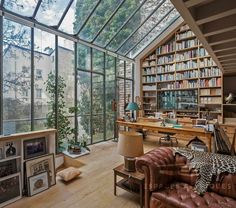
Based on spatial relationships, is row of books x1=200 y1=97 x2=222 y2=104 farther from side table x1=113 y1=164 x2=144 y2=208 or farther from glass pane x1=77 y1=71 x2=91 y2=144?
side table x1=113 y1=164 x2=144 y2=208

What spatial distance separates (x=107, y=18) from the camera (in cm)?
484

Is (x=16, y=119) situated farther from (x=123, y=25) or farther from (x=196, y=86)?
(x=196, y=86)

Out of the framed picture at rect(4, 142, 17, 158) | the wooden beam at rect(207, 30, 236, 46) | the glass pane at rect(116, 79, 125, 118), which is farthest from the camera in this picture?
the glass pane at rect(116, 79, 125, 118)

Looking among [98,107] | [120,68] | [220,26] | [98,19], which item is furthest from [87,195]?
[120,68]

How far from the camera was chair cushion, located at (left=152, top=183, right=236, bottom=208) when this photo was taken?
1.76 meters

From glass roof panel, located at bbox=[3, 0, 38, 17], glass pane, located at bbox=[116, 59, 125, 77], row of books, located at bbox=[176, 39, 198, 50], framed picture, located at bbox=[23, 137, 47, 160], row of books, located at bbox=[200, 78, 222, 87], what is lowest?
framed picture, located at bbox=[23, 137, 47, 160]

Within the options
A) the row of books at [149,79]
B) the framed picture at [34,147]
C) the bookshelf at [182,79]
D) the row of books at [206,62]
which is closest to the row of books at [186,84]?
the bookshelf at [182,79]

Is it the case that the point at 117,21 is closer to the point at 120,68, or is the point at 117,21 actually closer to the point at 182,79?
the point at 120,68

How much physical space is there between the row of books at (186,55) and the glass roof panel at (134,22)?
188 cm

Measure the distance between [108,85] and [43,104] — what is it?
2.42 m

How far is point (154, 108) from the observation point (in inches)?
282

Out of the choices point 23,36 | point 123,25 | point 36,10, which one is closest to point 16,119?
point 23,36

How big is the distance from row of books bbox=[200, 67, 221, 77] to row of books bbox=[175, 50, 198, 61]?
61 cm

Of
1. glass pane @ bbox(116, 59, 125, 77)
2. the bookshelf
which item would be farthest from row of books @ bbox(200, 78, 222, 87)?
glass pane @ bbox(116, 59, 125, 77)
